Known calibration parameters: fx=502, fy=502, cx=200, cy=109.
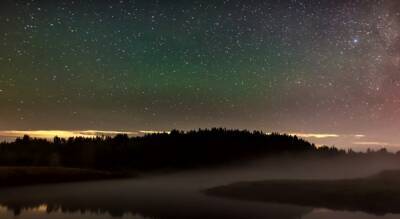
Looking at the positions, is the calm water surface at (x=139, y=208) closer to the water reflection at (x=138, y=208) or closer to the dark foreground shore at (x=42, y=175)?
the water reflection at (x=138, y=208)

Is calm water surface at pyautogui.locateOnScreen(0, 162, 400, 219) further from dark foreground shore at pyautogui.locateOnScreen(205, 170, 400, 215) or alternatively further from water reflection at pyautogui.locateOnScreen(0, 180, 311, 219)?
dark foreground shore at pyautogui.locateOnScreen(205, 170, 400, 215)

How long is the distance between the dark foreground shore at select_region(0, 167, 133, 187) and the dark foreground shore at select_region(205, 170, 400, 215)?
1715 inches

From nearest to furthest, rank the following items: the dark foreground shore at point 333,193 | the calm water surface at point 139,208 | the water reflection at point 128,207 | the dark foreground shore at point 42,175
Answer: the calm water surface at point 139,208 < the water reflection at point 128,207 < the dark foreground shore at point 333,193 < the dark foreground shore at point 42,175

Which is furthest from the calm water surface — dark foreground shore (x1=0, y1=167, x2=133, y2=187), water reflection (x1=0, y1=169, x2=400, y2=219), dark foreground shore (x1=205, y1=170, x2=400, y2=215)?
dark foreground shore (x1=0, y1=167, x2=133, y2=187)

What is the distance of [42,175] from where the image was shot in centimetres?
12006

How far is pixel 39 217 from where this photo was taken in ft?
196

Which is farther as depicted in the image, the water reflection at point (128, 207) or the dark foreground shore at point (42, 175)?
the dark foreground shore at point (42, 175)

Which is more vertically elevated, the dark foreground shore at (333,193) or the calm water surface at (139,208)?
the dark foreground shore at (333,193)

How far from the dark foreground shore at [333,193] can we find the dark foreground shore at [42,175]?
43565mm

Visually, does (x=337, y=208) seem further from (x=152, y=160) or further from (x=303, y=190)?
(x=152, y=160)

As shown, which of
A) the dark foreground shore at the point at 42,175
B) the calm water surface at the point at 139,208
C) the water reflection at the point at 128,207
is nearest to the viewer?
the calm water surface at the point at 139,208

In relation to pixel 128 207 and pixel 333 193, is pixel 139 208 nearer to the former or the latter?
pixel 128 207

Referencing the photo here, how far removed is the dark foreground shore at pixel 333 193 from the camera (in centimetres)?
6775

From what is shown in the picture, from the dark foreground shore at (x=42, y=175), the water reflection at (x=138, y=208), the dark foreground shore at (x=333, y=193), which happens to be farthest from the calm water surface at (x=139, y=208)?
the dark foreground shore at (x=42, y=175)
